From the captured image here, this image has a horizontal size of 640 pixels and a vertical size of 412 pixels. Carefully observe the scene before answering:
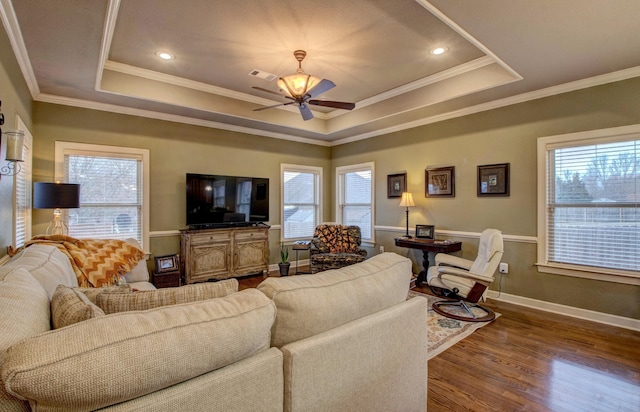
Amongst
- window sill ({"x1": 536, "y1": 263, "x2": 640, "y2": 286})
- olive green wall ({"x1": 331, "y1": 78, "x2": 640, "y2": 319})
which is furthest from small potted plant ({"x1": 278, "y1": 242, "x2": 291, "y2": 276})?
window sill ({"x1": 536, "y1": 263, "x2": 640, "y2": 286})

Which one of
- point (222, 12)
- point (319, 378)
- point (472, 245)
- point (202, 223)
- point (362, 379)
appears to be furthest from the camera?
point (202, 223)

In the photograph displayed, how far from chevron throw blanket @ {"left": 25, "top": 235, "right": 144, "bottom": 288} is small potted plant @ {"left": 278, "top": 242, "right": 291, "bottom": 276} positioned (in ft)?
8.19

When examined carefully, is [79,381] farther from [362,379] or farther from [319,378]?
[362,379]

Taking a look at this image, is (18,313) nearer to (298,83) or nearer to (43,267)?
(43,267)

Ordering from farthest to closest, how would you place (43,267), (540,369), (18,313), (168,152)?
(168,152), (540,369), (43,267), (18,313)

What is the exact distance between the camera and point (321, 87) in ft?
10.5

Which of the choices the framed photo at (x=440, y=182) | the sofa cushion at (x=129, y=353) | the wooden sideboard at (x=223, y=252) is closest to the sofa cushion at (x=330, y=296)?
the sofa cushion at (x=129, y=353)

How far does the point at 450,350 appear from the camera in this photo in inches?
110

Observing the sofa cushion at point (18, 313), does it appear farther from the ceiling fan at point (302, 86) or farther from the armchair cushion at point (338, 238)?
the armchair cushion at point (338, 238)

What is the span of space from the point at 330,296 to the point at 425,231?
382 centimetres

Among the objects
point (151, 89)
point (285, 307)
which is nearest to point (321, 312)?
point (285, 307)

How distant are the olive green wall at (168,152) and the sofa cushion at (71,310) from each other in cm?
377

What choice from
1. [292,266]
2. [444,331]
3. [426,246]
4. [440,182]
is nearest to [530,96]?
[440,182]

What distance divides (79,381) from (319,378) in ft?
2.49
